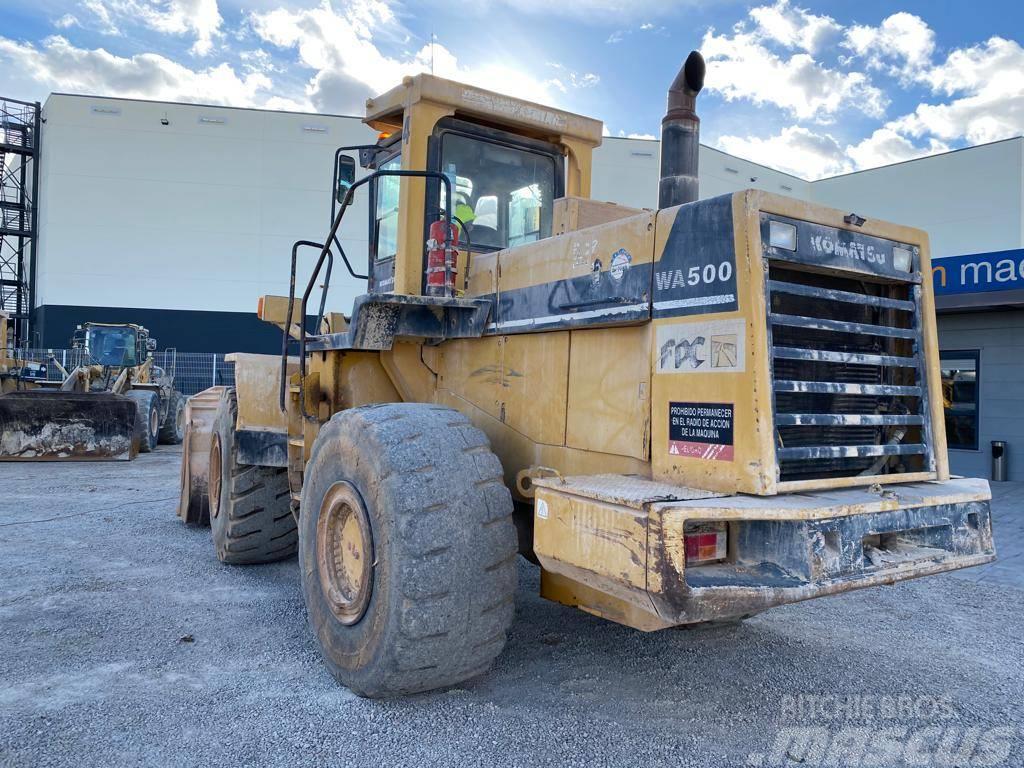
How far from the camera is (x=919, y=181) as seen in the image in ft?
97.5

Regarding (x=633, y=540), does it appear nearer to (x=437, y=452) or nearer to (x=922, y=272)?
(x=437, y=452)

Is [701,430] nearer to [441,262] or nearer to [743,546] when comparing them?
[743,546]

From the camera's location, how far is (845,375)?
3.60 meters

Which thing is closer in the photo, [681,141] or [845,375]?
[845,375]

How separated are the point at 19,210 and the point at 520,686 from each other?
1362 inches

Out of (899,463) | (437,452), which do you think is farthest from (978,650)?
(437,452)

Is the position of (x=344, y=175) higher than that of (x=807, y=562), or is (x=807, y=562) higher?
(x=344, y=175)

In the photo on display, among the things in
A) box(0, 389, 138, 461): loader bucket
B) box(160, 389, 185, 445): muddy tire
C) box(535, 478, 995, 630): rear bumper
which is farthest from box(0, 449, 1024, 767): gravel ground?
box(160, 389, 185, 445): muddy tire

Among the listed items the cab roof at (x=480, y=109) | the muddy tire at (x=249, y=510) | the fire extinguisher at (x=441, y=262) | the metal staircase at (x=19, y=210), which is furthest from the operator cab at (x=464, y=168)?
the metal staircase at (x=19, y=210)

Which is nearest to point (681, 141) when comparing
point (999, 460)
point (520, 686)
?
point (520, 686)

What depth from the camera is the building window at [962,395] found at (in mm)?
13148

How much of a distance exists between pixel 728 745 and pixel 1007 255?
1065cm

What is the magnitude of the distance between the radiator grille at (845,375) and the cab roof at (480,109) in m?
2.15

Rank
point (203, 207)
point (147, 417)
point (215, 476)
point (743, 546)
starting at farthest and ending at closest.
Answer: point (203, 207) < point (147, 417) < point (215, 476) < point (743, 546)
